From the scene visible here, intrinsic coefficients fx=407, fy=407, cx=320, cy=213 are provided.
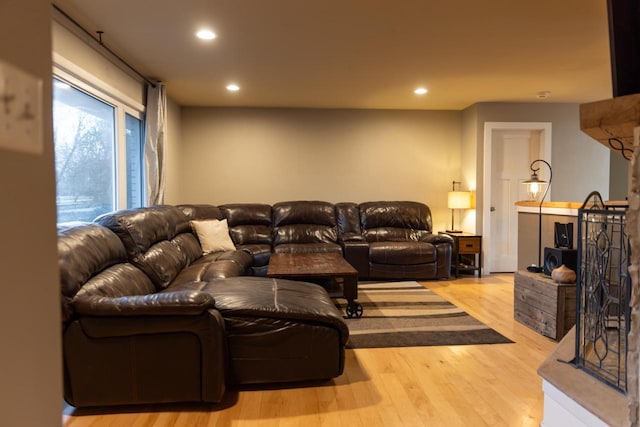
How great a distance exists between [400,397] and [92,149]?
2.88 m

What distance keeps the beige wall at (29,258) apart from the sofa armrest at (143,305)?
46.4 inches

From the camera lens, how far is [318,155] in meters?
5.84

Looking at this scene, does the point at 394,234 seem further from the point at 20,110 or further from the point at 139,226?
the point at 20,110

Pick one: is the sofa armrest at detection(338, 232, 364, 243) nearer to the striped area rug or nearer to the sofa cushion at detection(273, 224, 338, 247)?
the sofa cushion at detection(273, 224, 338, 247)

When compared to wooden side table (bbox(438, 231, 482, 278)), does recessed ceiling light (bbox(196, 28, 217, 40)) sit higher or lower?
higher

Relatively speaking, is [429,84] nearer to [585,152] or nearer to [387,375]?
[585,152]

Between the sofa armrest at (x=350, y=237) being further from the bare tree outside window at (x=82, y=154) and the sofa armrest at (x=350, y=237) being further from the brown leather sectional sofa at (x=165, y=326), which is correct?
the bare tree outside window at (x=82, y=154)

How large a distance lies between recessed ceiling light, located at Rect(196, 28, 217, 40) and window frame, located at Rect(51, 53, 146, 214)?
87 centimetres

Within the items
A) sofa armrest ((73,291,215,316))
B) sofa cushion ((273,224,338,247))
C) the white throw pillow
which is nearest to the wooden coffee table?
the white throw pillow

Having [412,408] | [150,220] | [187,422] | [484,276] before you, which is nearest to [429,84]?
[484,276]

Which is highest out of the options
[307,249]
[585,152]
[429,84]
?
[429,84]

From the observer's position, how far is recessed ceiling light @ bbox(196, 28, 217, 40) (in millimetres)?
2922

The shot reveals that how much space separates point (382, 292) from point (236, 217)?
2.13 metres

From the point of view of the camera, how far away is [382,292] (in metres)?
4.40
